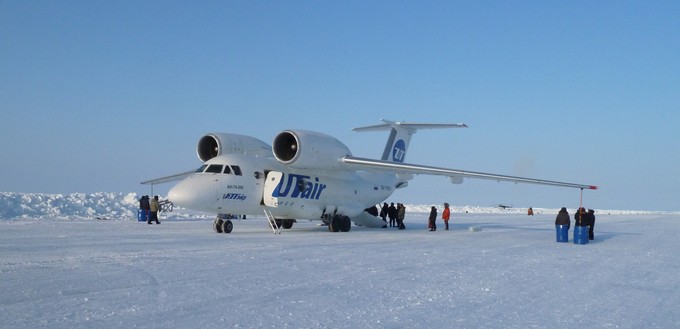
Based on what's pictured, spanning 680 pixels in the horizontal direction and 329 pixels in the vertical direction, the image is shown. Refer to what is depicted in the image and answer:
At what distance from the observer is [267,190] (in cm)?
1869

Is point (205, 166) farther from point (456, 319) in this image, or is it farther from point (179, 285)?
point (456, 319)

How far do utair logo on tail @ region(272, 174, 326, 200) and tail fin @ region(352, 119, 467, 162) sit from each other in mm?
5909

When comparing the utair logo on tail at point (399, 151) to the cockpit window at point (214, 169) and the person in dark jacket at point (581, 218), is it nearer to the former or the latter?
the cockpit window at point (214, 169)

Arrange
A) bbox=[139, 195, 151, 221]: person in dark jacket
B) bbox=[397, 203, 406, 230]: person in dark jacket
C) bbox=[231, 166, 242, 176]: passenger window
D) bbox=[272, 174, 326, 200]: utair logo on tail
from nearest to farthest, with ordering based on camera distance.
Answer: bbox=[231, 166, 242, 176]: passenger window < bbox=[272, 174, 326, 200]: utair logo on tail < bbox=[397, 203, 406, 230]: person in dark jacket < bbox=[139, 195, 151, 221]: person in dark jacket

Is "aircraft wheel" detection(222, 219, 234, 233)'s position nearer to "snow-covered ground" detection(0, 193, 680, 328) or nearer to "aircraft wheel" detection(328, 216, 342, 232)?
"aircraft wheel" detection(328, 216, 342, 232)

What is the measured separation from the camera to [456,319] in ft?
18.3

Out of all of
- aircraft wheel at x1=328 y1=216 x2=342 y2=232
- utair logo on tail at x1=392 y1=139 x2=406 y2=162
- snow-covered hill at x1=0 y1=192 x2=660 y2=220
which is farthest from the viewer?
snow-covered hill at x1=0 y1=192 x2=660 y2=220

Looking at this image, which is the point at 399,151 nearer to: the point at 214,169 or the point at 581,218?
the point at 581,218

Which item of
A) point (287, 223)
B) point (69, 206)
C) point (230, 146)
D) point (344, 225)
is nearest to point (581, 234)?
point (344, 225)

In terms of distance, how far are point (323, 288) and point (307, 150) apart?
11.6m

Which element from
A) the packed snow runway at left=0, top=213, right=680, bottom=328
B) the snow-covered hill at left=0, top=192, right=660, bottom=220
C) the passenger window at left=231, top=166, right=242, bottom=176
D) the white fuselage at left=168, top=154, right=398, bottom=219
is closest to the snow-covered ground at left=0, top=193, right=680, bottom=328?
the packed snow runway at left=0, top=213, right=680, bottom=328

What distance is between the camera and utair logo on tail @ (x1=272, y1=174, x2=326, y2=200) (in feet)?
A: 61.3

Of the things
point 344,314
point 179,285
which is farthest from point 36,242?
point 344,314

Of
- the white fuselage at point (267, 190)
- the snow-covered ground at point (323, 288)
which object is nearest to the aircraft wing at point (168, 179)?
the white fuselage at point (267, 190)
